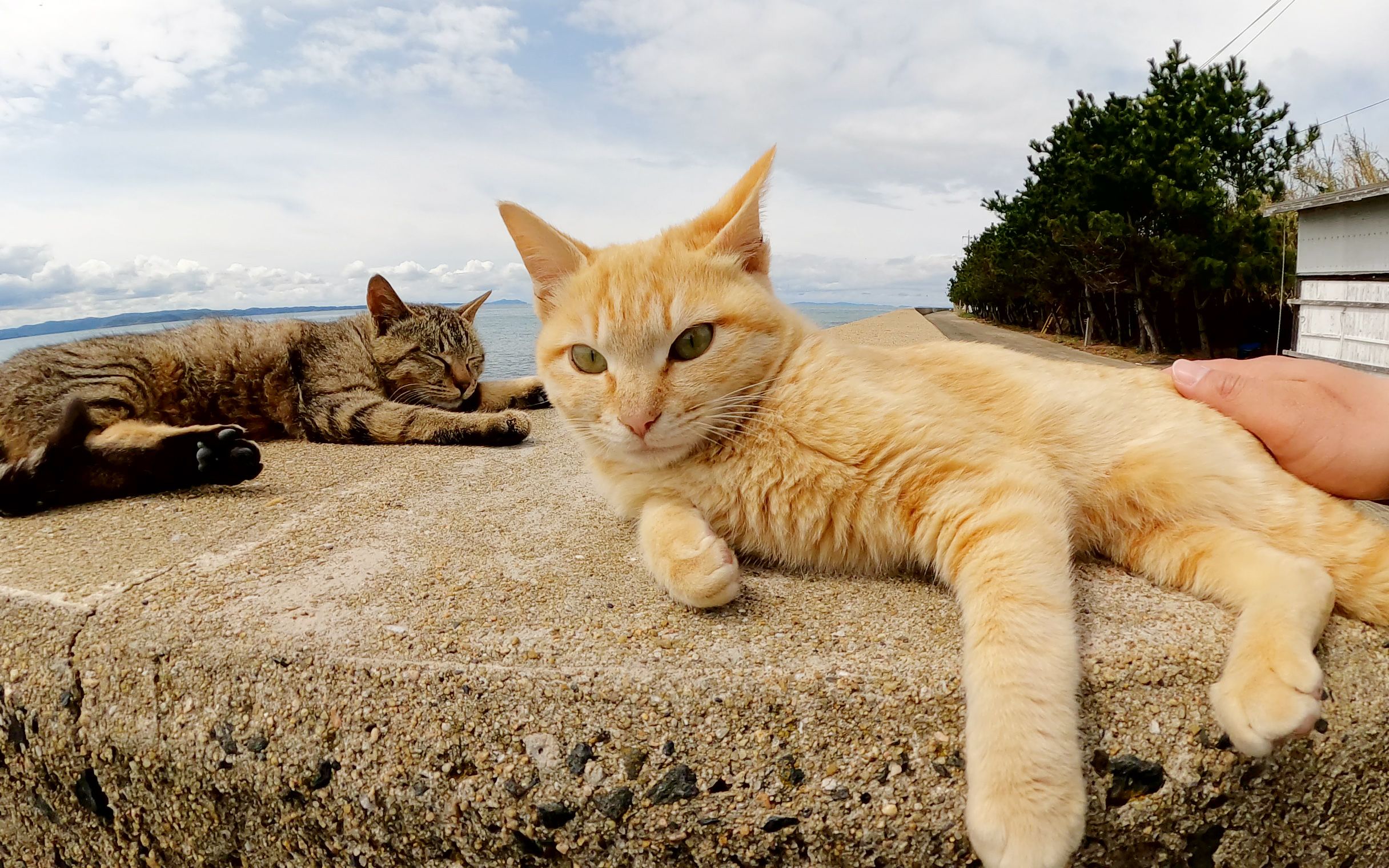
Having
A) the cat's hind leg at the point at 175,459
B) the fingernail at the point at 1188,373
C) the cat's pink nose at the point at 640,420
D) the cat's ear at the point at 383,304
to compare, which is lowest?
the cat's hind leg at the point at 175,459

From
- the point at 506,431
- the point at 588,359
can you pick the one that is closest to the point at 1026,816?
the point at 588,359

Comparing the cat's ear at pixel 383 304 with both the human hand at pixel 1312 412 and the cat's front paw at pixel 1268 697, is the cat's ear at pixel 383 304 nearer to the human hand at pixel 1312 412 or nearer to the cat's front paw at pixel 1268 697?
the human hand at pixel 1312 412

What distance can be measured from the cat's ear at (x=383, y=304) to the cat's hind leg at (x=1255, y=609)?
4101 millimetres

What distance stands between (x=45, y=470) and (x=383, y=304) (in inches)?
84.2

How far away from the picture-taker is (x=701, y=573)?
1.61 meters

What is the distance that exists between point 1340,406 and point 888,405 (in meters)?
1.42

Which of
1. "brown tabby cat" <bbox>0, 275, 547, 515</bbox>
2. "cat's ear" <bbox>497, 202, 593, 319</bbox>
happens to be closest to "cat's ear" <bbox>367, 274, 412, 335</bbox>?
"brown tabby cat" <bbox>0, 275, 547, 515</bbox>

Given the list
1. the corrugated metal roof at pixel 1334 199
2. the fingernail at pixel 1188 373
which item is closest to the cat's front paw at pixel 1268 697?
the fingernail at pixel 1188 373

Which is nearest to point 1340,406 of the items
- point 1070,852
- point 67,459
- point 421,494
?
point 1070,852

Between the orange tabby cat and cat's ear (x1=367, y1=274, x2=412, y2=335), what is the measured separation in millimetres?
2627

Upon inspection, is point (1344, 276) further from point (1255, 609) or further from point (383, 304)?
point (383, 304)

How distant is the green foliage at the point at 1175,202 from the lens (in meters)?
15.6

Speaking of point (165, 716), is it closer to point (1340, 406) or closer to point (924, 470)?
point (924, 470)

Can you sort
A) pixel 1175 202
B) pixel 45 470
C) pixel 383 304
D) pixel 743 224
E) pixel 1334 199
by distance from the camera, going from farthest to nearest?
pixel 1175 202 < pixel 1334 199 < pixel 383 304 < pixel 45 470 < pixel 743 224
